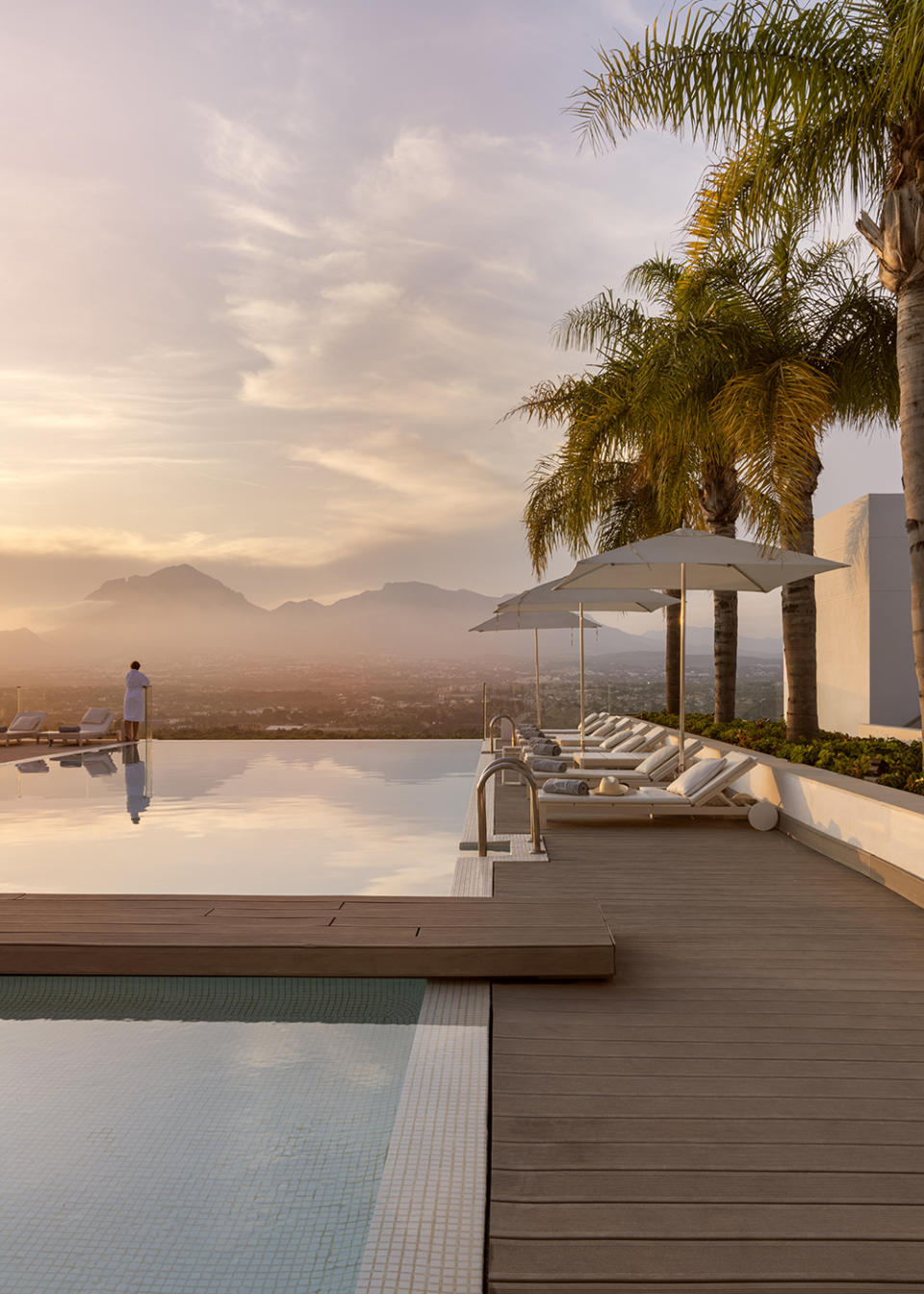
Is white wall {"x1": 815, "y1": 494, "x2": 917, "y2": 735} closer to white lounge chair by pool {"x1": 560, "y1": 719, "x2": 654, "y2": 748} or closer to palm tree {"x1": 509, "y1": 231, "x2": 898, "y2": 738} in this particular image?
white lounge chair by pool {"x1": 560, "y1": 719, "x2": 654, "y2": 748}

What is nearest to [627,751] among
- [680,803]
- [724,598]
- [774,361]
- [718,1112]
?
[724,598]

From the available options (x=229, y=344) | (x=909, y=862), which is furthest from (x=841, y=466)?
(x=909, y=862)

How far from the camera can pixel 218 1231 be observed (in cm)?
251

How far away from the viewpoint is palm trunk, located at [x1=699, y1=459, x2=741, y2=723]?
13219mm

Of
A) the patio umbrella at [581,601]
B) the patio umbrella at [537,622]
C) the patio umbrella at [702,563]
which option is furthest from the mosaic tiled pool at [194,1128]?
the patio umbrella at [537,622]

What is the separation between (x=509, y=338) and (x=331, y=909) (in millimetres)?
16505

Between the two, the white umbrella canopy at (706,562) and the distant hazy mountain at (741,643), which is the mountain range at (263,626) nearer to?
the distant hazy mountain at (741,643)

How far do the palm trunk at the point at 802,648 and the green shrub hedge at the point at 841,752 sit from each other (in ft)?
0.81

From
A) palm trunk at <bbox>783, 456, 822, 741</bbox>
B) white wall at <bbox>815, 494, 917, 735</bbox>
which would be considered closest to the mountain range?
white wall at <bbox>815, 494, 917, 735</bbox>

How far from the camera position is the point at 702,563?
28.3 feet

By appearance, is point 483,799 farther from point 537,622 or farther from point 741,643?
point 741,643

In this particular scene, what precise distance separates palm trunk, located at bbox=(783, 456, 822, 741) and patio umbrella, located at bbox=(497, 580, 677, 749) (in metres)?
3.04

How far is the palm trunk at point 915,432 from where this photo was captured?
6.59m

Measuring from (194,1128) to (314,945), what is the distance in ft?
3.35
